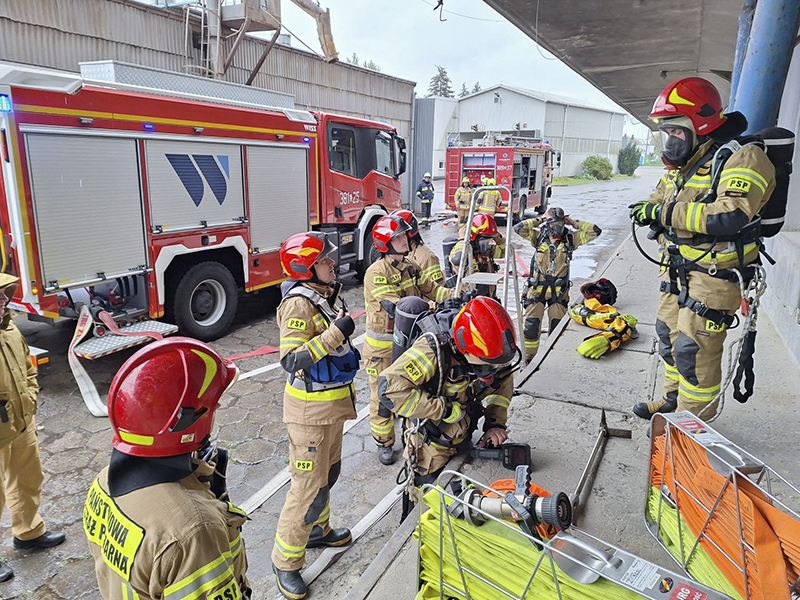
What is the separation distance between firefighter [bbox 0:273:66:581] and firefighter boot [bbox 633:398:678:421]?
3.85m

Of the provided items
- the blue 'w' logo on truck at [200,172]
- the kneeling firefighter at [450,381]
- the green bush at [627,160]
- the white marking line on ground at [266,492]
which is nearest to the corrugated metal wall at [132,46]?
the blue 'w' logo on truck at [200,172]

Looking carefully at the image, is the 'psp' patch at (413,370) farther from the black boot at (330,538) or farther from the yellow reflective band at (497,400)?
the black boot at (330,538)

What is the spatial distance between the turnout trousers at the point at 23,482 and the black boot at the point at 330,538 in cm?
160

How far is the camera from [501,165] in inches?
739

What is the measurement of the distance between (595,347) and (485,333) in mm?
3307

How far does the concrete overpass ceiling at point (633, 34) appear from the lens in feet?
22.5

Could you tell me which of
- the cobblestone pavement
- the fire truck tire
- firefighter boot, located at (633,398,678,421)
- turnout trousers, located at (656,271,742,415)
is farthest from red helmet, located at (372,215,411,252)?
the fire truck tire

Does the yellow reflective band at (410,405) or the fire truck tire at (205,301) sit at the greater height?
the yellow reflective band at (410,405)

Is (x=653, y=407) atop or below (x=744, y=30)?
below

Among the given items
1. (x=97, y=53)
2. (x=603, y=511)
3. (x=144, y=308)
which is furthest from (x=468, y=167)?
(x=603, y=511)

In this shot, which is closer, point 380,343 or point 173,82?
point 380,343

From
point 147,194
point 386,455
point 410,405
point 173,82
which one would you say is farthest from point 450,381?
point 173,82

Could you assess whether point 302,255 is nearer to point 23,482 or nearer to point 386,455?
point 386,455

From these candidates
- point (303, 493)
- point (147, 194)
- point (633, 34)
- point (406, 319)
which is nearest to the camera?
point (303, 493)
